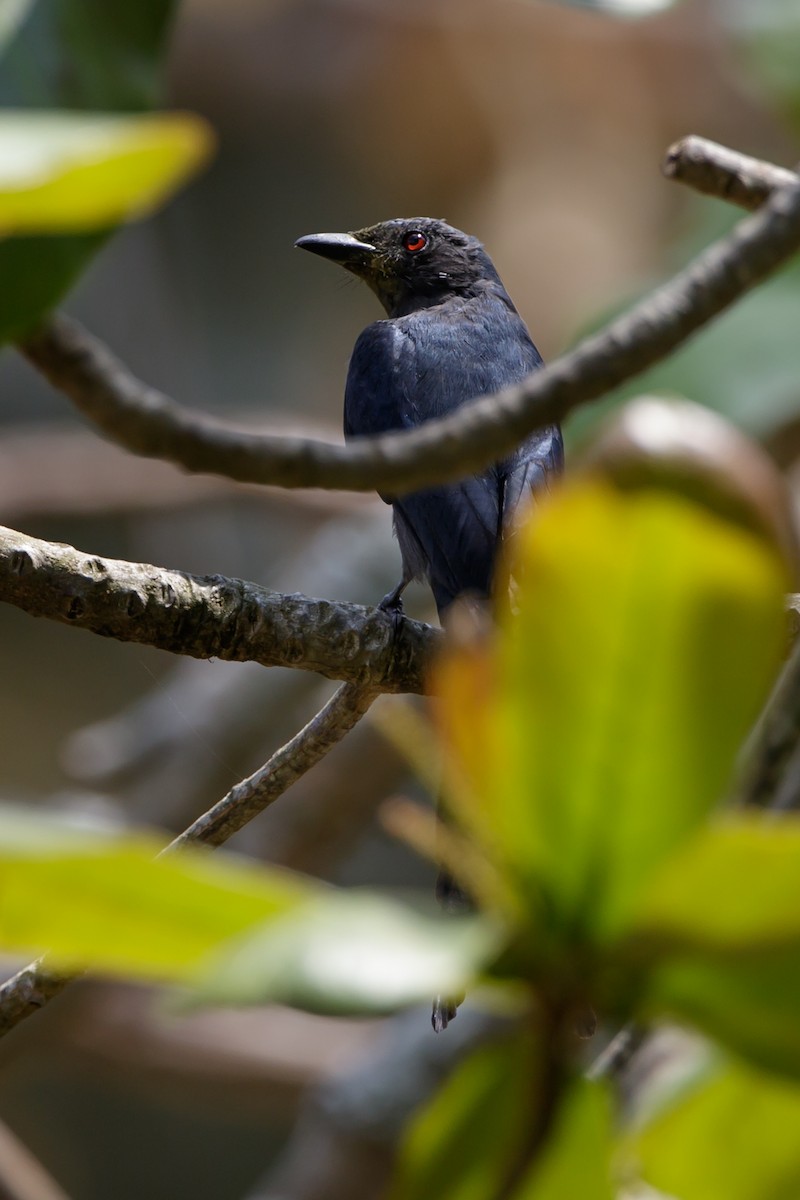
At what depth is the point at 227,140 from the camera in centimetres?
853

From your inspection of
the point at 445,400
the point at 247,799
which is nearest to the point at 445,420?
the point at 247,799

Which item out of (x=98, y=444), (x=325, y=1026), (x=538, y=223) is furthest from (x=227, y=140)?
(x=325, y=1026)

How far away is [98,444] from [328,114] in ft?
14.4

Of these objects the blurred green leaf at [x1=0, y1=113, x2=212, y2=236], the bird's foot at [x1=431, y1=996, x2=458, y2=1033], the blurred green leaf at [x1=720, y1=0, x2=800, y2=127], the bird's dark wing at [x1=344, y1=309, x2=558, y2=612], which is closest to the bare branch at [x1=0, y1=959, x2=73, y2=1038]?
the bird's foot at [x1=431, y1=996, x2=458, y2=1033]

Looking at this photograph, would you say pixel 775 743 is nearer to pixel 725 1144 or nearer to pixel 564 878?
pixel 725 1144

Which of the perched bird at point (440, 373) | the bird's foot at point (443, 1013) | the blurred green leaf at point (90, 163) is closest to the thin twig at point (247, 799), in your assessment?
the bird's foot at point (443, 1013)

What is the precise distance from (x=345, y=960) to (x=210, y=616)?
1.12m

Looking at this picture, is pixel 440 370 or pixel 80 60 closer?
pixel 80 60

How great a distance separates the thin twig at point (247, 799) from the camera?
1333 millimetres

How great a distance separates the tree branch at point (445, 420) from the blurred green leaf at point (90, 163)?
207 mm

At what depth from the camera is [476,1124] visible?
23.9 inches

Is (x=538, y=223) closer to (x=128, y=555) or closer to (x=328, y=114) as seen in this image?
(x=328, y=114)

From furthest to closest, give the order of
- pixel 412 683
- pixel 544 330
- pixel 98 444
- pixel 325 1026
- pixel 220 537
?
pixel 544 330, pixel 220 537, pixel 98 444, pixel 325 1026, pixel 412 683

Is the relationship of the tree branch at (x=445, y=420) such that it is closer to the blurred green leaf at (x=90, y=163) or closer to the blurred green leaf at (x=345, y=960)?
the blurred green leaf at (x=90, y=163)
